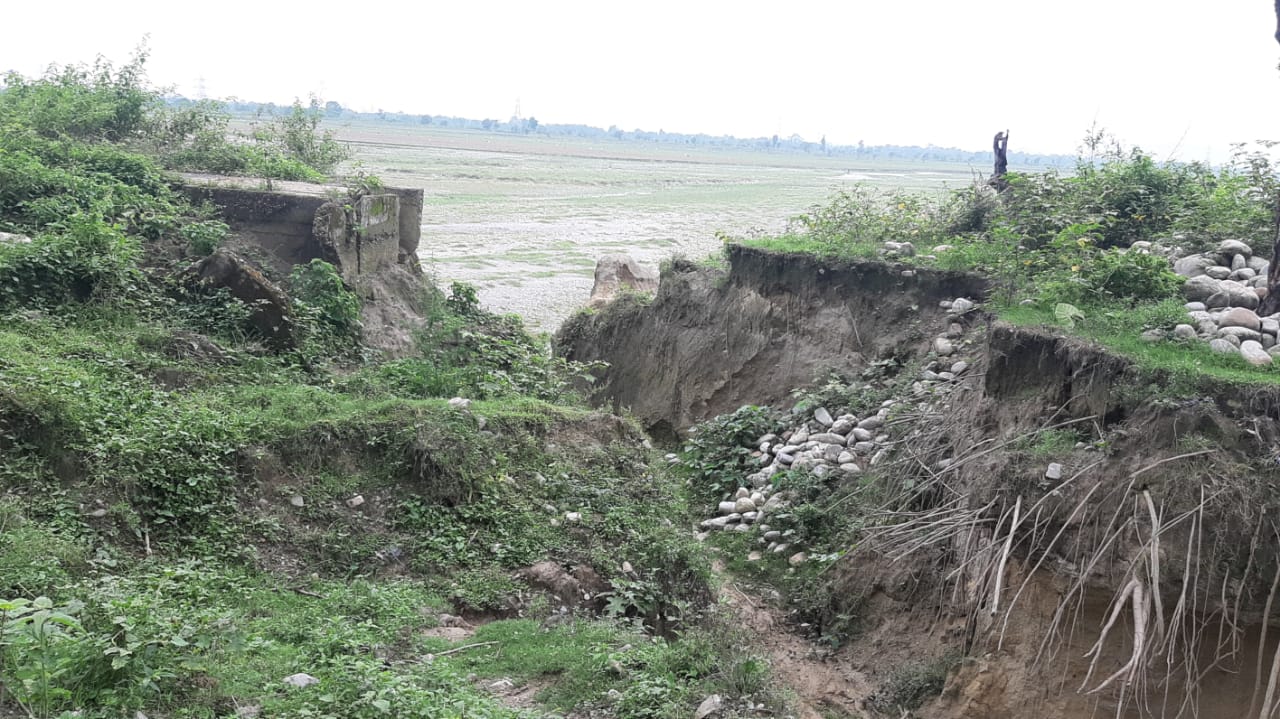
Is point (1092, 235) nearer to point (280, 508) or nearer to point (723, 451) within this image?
point (723, 451)

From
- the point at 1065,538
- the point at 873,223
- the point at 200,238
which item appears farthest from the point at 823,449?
the point at 200,238

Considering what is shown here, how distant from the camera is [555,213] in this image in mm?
34531

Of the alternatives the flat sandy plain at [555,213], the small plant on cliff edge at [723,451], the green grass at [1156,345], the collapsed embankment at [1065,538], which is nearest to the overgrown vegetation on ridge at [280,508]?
the small plant on cliff edge at [723,451]

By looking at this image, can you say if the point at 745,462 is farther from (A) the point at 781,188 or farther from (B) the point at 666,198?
(A) the point at 781,188

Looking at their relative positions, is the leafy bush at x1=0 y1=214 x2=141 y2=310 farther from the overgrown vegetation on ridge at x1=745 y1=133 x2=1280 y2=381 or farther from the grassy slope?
the overgrown vegetation on ridge at x1=745 y1=133 x2=1280 y2=381

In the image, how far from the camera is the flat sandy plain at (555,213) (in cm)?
2220

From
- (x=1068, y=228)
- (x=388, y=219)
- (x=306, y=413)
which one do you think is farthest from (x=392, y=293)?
(x=1068, y=228)

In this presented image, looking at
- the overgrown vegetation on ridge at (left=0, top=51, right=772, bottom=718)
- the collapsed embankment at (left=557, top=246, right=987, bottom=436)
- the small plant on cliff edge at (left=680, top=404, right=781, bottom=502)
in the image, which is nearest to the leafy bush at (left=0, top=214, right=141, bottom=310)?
the overgrown vegetation on ridge at (left=0, top=51, right=772, bottom=718)

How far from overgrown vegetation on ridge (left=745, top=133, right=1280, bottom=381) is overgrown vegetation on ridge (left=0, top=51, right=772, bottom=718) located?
148 inches

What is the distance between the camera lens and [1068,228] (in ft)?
29.6

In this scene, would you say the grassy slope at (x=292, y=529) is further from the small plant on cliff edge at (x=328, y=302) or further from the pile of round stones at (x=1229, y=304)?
the pile of round stones at (x=1229, y=304)

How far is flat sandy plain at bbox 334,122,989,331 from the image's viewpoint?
72.8 feet

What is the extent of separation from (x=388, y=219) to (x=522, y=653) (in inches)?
320

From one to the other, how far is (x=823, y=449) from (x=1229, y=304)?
357 cm
